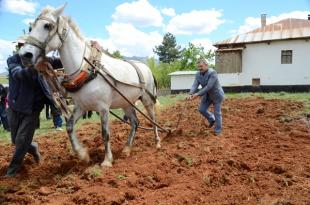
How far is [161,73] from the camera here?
50188 mm

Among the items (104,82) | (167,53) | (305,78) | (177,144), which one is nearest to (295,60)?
(305,78)

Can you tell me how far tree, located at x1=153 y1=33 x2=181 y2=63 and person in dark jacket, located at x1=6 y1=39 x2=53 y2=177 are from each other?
76.0 m

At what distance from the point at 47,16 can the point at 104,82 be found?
49.4 inches

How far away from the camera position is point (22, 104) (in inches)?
236

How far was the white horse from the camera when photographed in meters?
5.66

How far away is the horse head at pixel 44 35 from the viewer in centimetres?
548

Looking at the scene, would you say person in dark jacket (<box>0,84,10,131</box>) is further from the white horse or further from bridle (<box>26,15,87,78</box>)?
bridle (<box>26,15,87,78</box>)

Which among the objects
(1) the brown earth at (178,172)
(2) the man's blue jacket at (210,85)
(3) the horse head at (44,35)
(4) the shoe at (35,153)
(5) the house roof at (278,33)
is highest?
(5) the house roof at (278,33)

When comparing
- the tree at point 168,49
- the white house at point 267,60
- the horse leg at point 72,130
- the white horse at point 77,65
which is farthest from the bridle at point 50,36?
the tree at point 168,49

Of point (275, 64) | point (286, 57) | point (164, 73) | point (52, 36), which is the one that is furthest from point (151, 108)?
→ point (164, 73)

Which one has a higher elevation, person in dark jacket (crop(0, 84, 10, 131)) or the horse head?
the horse head

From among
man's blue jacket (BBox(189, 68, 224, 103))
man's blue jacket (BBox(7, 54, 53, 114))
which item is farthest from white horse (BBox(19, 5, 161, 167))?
man's blue jacket (BBox(189, 68, 224, 103))

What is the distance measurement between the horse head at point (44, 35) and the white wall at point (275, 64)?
77.7 feet

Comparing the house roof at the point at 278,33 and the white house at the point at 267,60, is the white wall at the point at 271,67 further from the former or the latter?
the house roof at the point at 278,33
